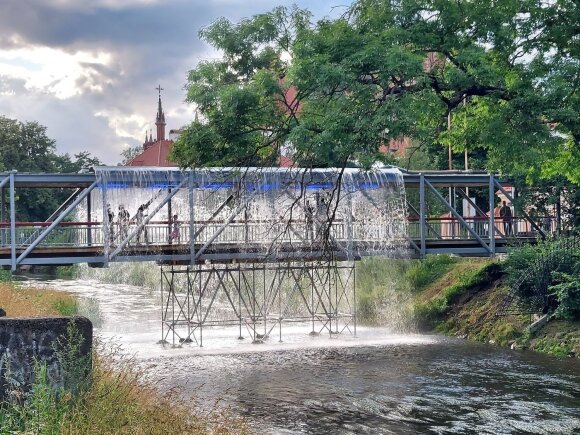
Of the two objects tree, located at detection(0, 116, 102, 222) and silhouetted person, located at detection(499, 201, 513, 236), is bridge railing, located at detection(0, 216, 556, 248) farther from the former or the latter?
tree, located at detection(0, 116, 102, 222)

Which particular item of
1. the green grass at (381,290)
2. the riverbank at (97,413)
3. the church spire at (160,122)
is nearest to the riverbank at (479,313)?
the green grass at (381,290)

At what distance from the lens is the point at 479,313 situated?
31266 millimetres

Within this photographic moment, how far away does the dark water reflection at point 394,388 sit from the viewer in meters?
17.4

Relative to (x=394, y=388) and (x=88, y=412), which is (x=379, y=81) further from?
(x=394, y=388)

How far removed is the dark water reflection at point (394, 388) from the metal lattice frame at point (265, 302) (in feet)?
9.05

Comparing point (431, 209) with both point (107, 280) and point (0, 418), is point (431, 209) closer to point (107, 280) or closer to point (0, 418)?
point (107, 280)

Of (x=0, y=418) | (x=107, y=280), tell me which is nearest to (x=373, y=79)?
(x=0, y=418)

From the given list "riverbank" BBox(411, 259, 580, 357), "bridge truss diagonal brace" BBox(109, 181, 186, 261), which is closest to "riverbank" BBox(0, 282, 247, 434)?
"bridge truss diagonal brace" BBox(109, 181, 186, 261)

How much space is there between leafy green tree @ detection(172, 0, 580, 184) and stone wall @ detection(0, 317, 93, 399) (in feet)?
15.4

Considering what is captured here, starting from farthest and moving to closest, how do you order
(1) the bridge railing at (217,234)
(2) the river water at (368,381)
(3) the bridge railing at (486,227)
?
(3) the bridge railing at (486,227), (1) the bridge railing at (217,234), (2) the river water at (368,381)

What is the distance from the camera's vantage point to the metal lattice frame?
28.7m

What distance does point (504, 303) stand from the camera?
98.1ft

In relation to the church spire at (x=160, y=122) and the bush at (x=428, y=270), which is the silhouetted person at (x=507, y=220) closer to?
the bush at (x=428, y=270)

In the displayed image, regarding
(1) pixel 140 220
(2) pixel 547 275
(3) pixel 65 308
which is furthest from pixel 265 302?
(2) pixel 547 275
